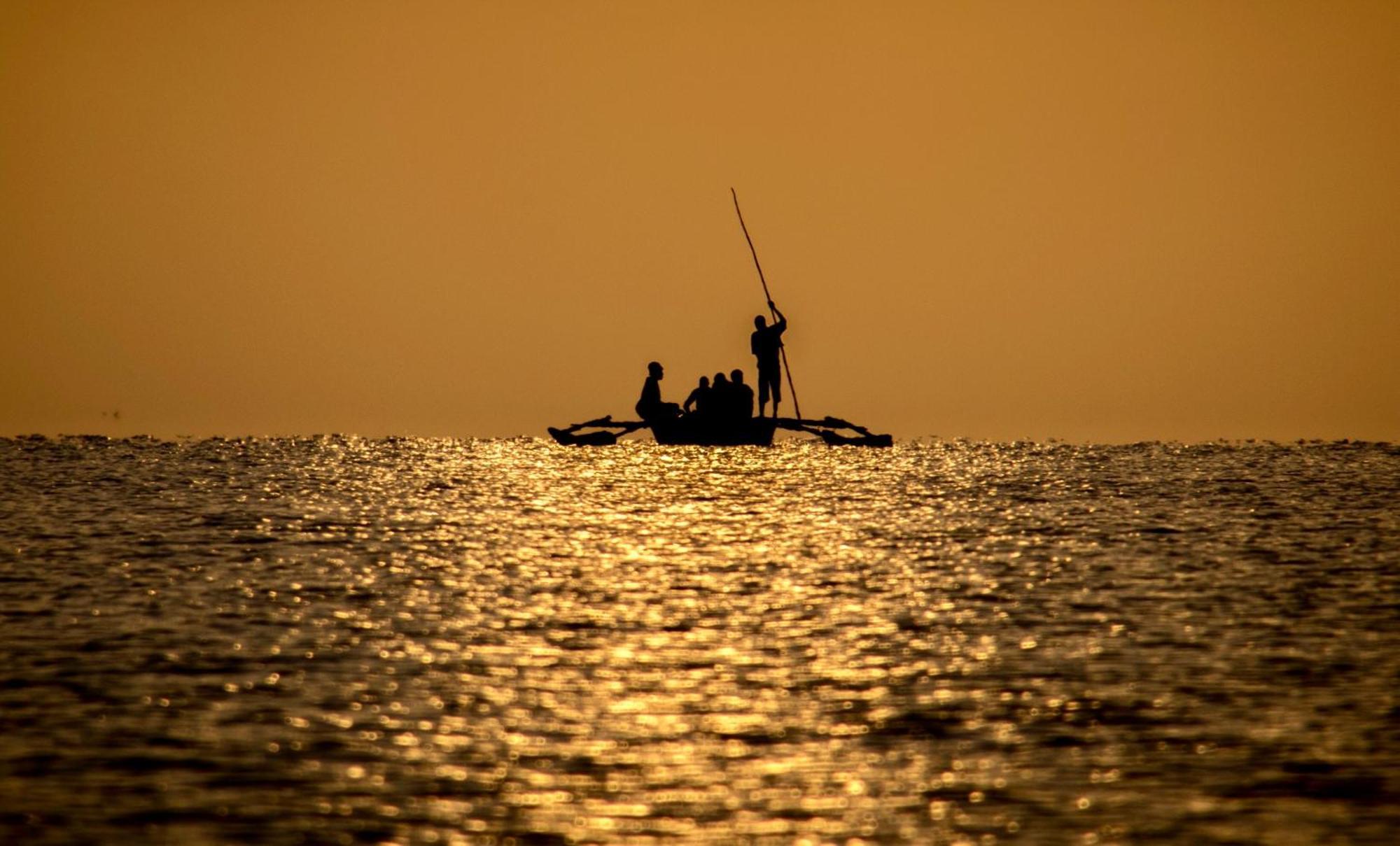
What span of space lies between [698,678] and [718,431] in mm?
35579

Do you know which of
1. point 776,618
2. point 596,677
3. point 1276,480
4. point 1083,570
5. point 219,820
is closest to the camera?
point 219,820

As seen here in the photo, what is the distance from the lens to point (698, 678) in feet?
51.3

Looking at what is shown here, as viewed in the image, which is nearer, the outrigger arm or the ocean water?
the ocean water

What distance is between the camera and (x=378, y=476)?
1945 inches

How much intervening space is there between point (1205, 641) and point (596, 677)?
6609mm

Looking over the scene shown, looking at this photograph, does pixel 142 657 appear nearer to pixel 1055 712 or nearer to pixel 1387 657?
pixel 1055 712

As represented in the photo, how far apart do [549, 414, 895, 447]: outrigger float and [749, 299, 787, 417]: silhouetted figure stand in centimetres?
96

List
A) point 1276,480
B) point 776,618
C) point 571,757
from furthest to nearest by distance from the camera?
1. point 1276,480
2. point 776,618
3. point 571,757

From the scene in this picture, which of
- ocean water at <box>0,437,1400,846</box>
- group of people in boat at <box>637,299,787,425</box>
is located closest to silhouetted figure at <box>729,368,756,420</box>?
group of people in boat at <box>637,299,787,425</box>

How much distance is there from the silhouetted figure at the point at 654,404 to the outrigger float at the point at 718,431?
9.7 inches

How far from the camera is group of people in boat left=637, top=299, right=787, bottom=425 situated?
5078cm

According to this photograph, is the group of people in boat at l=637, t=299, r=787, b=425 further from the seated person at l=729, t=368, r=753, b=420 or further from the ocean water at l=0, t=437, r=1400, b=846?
the ocean water at l=0, t=437, r=1400, b=846

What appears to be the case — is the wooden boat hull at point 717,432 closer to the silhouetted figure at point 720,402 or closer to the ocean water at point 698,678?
the silhouetted figure at point 720,402

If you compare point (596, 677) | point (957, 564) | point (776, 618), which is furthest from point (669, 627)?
point (957, 564)
